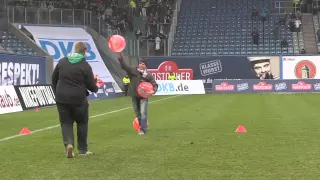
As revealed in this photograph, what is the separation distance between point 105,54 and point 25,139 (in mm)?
34204

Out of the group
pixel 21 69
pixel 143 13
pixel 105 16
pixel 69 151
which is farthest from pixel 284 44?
pixel 69 151

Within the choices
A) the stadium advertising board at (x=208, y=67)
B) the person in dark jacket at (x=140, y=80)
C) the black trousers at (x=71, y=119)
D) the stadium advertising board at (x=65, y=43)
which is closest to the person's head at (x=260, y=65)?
the stadium advertising board at (x=208, y=67)

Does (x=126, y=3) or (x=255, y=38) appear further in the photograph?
(x=126, y=3)

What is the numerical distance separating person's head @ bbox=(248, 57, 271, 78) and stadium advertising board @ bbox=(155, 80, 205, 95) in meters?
6.93

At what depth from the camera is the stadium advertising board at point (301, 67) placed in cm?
4866

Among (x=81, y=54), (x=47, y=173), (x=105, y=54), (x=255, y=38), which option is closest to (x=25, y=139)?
(x=81, y=54)

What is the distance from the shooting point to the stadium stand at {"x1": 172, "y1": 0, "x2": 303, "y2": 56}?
5241cm

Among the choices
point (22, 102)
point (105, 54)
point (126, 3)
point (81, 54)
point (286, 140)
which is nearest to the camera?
point (81, 54)

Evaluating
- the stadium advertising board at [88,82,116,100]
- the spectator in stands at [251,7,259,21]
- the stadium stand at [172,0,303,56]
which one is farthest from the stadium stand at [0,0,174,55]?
the spectator in stands at [251,7,259,21]

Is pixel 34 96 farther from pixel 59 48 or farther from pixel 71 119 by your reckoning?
pixel 59 48

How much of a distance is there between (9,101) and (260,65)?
99.6ft

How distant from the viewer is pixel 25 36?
42531mm

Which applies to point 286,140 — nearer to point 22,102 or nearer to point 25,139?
point 25,139

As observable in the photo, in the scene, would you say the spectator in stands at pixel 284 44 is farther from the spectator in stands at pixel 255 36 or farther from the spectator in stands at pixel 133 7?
the spectator in stands at pixel 133 7
